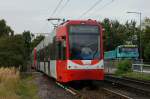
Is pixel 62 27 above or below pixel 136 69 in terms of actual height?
above

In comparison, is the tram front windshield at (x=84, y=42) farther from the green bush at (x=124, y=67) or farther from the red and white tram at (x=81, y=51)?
the green bush at (x=124, y=67)

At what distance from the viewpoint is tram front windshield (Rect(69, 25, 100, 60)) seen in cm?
2469

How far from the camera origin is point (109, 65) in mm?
54000

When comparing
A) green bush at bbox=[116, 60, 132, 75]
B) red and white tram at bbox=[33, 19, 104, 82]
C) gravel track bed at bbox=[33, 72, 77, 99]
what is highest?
red and white tram at bbox=[33, 19, 104, 82]

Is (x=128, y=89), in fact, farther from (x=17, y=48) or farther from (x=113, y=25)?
(x=113, y=25)

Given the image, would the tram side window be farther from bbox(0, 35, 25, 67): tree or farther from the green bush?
bbox(0, 35, 25, 67): tree

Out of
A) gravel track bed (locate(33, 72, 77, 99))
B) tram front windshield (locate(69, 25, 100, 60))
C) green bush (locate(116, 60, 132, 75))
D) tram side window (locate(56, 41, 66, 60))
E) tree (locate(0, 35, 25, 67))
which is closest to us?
gravel track bed (locate(33, 72, 77, 99))

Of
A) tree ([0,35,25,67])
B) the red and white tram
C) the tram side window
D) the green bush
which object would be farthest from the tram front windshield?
tree ([0,35,25,67])

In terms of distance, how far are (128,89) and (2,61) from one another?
97.7 feet

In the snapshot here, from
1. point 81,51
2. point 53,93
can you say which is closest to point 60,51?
point 81,51

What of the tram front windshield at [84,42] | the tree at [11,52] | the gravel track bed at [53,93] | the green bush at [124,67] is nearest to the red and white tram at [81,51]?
the tram front windshield at [84,42]

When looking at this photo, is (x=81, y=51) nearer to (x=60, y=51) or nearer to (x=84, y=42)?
(x=84, y=42)

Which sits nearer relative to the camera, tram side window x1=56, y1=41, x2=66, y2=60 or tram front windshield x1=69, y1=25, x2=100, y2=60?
tram front windshield x1=69, y1=25, x2=100, y2=60

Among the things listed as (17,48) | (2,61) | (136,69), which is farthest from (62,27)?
(17,48)
